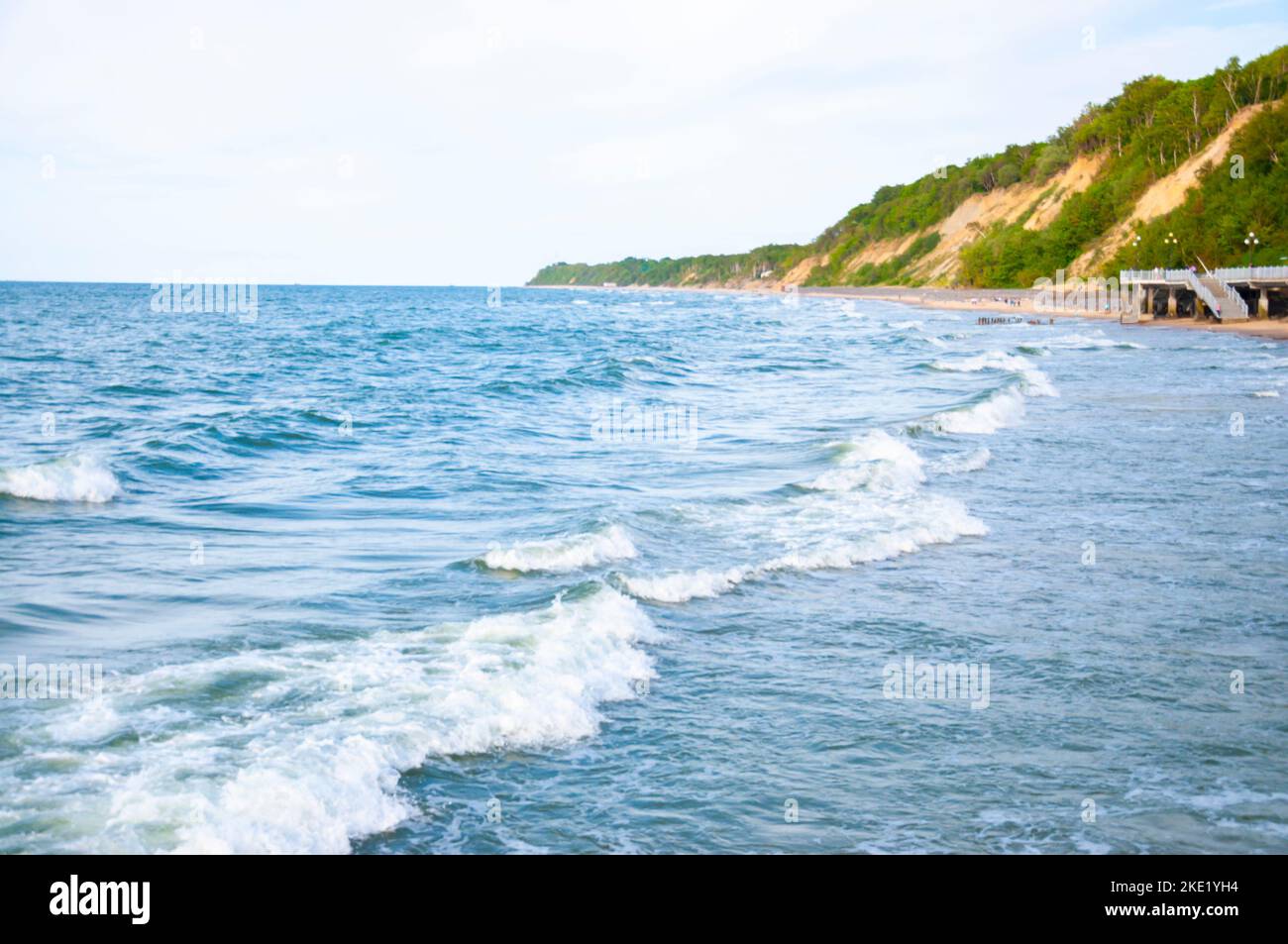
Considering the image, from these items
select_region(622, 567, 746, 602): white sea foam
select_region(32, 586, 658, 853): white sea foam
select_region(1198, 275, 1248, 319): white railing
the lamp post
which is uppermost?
the lamp post

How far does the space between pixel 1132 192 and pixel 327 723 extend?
360 ft

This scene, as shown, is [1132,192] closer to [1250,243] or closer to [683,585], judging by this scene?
[1250,243]

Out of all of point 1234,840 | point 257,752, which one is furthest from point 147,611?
point 1234,840

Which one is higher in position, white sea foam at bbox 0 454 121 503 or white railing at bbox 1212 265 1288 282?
white railing at bbox 1212 265 1288 282

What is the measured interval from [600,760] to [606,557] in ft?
20.1

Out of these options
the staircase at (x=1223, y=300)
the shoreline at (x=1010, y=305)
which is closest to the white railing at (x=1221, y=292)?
the staircase at (x=1223, y=300)

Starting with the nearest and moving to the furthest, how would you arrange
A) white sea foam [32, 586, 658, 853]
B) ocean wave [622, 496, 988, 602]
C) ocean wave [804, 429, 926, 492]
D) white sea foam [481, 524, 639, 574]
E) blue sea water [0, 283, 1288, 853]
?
white sea foam [32, 586, 658, 853] → blue sea water [0, 283, 1288, 853] → ocean wave [622, 496, 988, 602] → white sea foam [481, 524, 639, 574] → ocean wave [804, 429, 926, 492]

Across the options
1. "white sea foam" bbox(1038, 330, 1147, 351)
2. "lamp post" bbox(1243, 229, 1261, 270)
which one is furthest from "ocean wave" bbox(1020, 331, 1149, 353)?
"lamp post" bbox(1243, 229, 1261, 270)

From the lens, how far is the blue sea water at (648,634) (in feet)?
24.4

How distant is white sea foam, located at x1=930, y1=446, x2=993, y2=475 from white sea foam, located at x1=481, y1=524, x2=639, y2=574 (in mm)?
8648

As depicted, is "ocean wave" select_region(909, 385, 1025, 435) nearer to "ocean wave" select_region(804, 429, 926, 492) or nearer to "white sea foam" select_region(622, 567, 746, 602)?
"ocean wave" select_region(804, 429, 926, 492)

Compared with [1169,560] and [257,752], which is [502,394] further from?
[257,752]

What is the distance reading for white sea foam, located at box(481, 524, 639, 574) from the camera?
14008 mm
